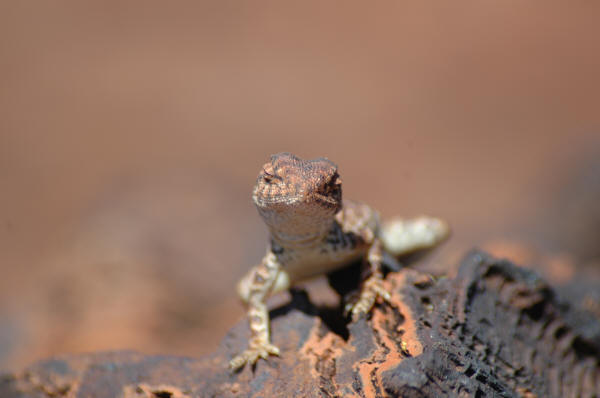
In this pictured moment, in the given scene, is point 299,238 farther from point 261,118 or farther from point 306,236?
point 261,118

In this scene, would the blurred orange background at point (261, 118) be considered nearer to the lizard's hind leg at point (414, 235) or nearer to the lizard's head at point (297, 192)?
the lizard's hind leg at point (414, 235)

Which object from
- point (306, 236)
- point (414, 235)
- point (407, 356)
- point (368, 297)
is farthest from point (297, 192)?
point (414, 235)

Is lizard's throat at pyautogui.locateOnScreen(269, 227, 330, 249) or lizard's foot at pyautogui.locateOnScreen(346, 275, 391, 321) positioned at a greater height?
lizard's throat at pyautogui.locateOnScreen(269, 227, 330, 249)

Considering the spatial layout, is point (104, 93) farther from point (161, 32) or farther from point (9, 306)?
point (9, 306)

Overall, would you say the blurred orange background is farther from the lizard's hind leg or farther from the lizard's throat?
the lizard's throat

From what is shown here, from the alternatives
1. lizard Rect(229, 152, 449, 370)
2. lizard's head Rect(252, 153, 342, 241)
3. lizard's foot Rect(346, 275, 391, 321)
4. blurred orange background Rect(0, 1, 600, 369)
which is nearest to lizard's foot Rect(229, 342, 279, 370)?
lizard Rect(229, 152, 449, 370)

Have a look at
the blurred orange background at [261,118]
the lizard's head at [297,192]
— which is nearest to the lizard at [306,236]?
the lizard's head at [297,192]
